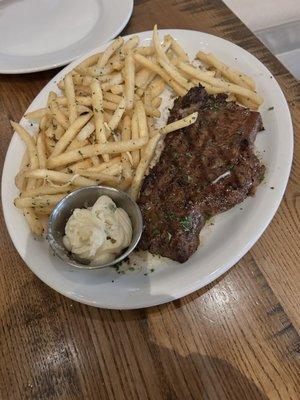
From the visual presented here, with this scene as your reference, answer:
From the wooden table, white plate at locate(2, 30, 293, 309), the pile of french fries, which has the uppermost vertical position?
the pile of french fries

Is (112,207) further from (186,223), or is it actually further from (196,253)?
(196,253)

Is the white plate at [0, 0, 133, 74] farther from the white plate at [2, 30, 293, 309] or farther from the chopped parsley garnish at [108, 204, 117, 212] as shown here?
the chopped parsley garnish at [108, 204, 117, 212]

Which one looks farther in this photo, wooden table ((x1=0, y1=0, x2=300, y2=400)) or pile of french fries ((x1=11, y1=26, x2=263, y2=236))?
pile of french fries ((x1=11, y1=26, x2=263, y2=236))

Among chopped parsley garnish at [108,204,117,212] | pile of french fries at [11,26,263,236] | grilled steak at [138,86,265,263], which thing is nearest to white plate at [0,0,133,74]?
pile of french fries at [11,26,263,236]

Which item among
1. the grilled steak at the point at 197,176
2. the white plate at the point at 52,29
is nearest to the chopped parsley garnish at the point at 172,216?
the grilled steak at the point at 197,176

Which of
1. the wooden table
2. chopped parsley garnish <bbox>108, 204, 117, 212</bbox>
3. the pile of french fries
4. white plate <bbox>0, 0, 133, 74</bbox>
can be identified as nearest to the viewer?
the wooden table

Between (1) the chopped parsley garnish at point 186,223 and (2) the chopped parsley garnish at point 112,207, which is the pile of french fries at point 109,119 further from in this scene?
(1) the chopped parsley garnish at point 186,223
